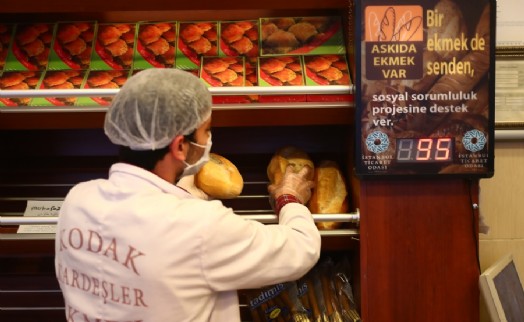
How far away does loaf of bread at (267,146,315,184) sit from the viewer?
2049 millimetres

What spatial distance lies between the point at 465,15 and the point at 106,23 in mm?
1247

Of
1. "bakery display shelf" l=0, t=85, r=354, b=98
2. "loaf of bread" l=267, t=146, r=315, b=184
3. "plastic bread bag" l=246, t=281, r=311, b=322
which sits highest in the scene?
"bakery display shelf" l=0, t=85, r=354, b=98

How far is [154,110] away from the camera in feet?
4.74

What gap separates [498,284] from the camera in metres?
1.85

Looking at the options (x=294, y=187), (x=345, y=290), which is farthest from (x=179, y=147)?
(x=345, y=290)

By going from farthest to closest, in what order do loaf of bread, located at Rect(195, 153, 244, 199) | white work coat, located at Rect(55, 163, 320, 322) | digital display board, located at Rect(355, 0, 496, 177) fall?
loaf of bread, located at Rect(195, 153, 244, 199)
digital display board, located at Rect(355, 0, 496, 177)
white work coat, located at Rect(55, 163, 320, 322)

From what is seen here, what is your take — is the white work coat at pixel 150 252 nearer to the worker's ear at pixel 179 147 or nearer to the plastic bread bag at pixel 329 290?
the worker's ear at pixel 179 147

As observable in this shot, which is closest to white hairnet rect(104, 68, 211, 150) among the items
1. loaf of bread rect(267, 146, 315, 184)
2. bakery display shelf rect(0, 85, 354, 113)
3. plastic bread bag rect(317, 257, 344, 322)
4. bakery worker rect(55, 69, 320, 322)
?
bakery worker rect(55, 69, 320, 322)

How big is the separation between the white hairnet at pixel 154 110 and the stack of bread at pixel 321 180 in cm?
62

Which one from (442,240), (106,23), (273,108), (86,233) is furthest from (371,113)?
(106,23)

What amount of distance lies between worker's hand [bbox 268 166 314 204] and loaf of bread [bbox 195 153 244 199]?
0.40 ft

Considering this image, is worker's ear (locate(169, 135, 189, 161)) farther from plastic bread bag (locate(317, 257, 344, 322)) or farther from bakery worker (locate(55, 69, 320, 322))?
plastic bread bag (locate(317, 257, 344, 322))

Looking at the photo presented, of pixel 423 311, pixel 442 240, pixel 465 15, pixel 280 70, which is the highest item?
pixel 465 15

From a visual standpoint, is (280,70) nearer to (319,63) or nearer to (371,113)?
(319,63)
